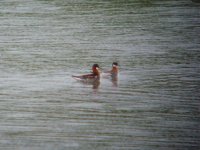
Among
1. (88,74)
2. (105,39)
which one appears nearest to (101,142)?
(88,74)

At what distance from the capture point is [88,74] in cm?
2308

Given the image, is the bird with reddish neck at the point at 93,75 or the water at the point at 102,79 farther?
the bird with reddish neck at the point at 93,75

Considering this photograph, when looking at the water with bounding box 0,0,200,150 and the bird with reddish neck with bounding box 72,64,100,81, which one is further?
the bird with reddish neck with bounding box 72,64,100,81

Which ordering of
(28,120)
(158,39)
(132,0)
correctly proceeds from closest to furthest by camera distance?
(28,120)
(158,39)
(132,0)

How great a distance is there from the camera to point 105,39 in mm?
28297

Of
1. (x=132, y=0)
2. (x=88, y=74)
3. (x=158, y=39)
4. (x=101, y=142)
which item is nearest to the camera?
(x=101, y=142)

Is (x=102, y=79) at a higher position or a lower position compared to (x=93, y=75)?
lower

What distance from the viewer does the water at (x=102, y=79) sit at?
17.6 metres

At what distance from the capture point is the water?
1759 cm

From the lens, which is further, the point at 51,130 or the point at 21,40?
the point at 21,40

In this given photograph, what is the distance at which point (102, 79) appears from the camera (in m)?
23.5

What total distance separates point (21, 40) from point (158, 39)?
502cm

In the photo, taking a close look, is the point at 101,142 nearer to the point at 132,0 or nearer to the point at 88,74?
the point at 88,74

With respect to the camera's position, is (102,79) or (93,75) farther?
(102,79)
